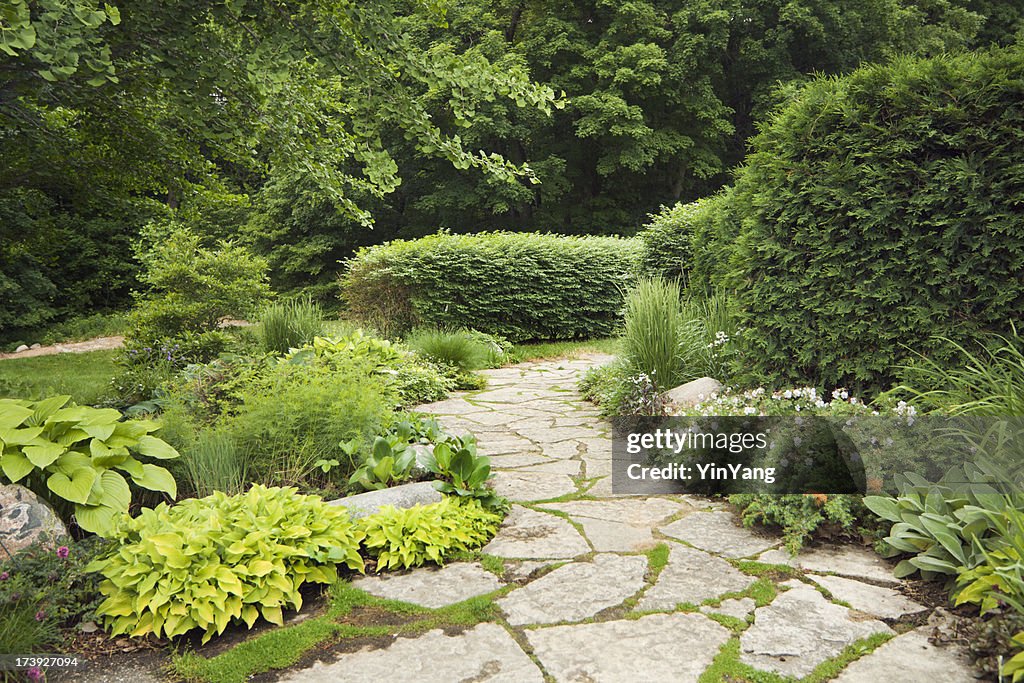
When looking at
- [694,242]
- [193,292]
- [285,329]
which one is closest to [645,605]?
[694,242]

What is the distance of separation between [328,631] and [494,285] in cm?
842

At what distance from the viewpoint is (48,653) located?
6.72ft

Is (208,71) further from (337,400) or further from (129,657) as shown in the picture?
(129,657)

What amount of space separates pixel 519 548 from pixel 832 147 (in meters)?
2.80

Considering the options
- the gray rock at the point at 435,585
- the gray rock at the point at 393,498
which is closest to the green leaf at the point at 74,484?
the gray rock at the point at 393,498

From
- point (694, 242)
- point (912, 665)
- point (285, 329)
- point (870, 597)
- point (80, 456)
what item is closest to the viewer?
point (912, 665)

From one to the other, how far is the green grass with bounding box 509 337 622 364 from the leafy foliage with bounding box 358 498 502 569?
21.1ft

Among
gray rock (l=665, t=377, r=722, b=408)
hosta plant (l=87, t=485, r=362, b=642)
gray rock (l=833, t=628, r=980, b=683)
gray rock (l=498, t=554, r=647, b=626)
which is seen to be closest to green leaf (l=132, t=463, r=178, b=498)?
hosta plant (l=87, t=485, r=362, b=642)

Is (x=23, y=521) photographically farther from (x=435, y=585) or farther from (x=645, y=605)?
(x=645, y=605)

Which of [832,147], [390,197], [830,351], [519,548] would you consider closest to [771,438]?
[830,351]

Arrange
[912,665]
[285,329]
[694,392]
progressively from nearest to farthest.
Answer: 1. [912,665]
2. [694,392]
3. [285,329]

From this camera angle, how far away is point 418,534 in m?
2.68

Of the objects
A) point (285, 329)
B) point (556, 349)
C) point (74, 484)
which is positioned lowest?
point (556, 349)

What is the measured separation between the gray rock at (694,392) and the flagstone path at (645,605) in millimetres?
1151
